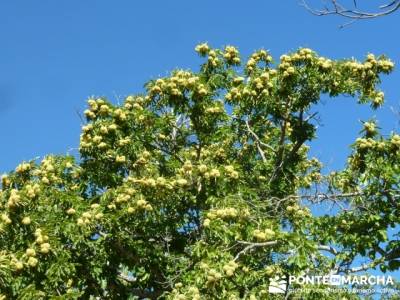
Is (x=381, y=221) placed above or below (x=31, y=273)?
above

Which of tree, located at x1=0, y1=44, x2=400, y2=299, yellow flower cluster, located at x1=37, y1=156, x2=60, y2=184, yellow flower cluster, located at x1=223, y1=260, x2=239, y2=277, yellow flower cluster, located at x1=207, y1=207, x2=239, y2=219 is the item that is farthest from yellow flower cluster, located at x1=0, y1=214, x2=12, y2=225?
yellow flower cluster, located at x1=223, y1=260, x2=239, y2=277

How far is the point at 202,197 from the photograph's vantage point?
28.1 ft

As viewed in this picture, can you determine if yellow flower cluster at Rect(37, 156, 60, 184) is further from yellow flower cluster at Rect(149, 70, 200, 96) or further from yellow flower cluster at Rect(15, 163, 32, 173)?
yellow flower cluster at Rect(149, 70, 200, 96)

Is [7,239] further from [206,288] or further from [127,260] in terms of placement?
[206,288]

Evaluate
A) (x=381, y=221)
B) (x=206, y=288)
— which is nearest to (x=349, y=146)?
(x=381, y=221)

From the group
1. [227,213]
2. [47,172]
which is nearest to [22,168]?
[47,172]

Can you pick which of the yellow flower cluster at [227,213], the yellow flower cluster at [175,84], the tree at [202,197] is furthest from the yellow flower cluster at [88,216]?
the yellow flower cluster at [175,84]

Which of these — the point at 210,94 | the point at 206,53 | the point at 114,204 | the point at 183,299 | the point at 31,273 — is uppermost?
the point at 206,53

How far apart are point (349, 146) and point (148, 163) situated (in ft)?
9.18

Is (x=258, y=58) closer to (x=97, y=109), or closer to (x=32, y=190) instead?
(x=97, y=109)

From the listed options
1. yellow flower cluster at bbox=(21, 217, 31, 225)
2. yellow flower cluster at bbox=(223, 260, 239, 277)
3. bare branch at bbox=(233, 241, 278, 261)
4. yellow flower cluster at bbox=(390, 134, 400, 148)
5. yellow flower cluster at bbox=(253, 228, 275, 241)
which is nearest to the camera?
yellow flower cluster at bbox=(223, 260, 239, 277)

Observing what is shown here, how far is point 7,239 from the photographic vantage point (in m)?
7.59

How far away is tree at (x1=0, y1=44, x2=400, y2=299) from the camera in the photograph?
718 centimetres

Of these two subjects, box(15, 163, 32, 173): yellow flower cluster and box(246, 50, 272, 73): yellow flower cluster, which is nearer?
box(15, 163, 32, 173): yellow flower cluster
